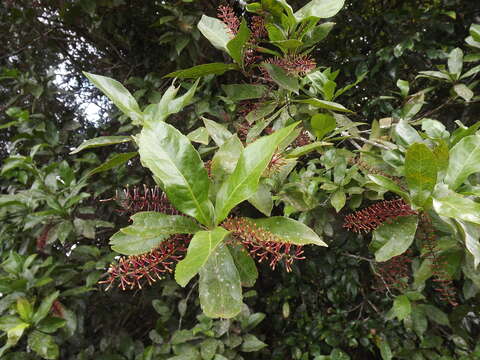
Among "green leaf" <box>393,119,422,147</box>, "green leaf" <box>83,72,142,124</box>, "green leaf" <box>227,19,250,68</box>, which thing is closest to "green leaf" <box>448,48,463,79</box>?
"green leaf" <box>393,119,422,147</box>

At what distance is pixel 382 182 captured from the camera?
757mm

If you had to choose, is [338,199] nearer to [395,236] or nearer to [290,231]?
[395,236]

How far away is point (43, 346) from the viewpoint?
1450 mm

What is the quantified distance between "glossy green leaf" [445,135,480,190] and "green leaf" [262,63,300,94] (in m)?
0.38

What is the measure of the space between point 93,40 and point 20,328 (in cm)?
186

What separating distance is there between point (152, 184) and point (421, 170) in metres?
1.73

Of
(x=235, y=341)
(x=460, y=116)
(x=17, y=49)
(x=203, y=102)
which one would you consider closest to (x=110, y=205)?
(x=203, y=102)

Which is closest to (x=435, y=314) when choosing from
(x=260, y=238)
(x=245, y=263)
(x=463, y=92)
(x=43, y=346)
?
(x=463, y=92)

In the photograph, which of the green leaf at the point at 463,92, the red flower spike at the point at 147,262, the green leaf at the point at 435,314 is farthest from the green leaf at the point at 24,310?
the green leaf at the point at 463,92

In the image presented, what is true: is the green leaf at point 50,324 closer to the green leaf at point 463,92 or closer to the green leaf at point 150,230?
the green leaf at point 150,230

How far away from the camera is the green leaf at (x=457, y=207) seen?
60 cm

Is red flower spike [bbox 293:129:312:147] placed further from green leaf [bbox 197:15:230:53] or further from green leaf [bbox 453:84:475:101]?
green leaf [bbox 453:84:475:101]

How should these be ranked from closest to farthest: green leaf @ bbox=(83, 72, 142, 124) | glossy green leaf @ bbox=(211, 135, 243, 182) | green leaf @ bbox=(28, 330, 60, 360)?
glossy green leaf @ bbox=(211, 135, 243, 182)
green leaf @ bbox=(83, 72, 142, 124)
green leaf @ bbox=(28, 330, 60, 360)

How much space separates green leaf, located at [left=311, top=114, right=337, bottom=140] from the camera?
90 cm
